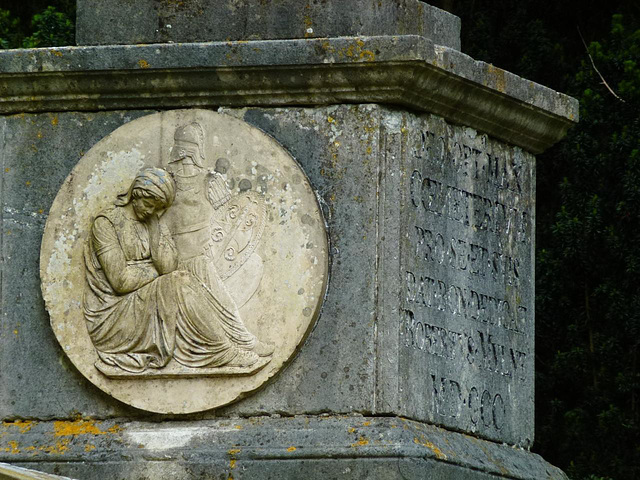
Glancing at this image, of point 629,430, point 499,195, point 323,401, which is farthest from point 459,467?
point 629,430

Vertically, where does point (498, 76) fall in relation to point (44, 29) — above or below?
below

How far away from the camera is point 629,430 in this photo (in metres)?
13.4

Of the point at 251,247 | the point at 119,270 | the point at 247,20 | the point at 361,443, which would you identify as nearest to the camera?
the point at 361,443

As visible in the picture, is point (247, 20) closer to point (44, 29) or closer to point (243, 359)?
point (243, 359)

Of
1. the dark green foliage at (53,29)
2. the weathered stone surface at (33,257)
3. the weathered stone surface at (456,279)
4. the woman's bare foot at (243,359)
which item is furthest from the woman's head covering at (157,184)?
the dark green foliage at (53,29)

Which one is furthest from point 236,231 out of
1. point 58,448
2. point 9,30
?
point 9,30

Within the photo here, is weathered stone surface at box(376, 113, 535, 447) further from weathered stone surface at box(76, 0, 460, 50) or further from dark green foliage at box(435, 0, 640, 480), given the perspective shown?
dark green foliage at box(435, 0, 640, 480)

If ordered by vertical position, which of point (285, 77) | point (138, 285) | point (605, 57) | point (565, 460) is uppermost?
point (605, 57)

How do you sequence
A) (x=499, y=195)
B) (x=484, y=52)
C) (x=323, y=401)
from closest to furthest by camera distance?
(x=323, y=401) → (x=499, y=195) → (x=484, y=52)

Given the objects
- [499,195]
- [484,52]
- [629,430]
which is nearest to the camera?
[499,195]

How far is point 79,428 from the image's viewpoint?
28.8ft

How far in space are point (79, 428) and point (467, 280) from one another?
1.80 m

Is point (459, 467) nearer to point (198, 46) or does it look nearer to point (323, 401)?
point (323, 401)

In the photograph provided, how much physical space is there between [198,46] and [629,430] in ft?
18.6
